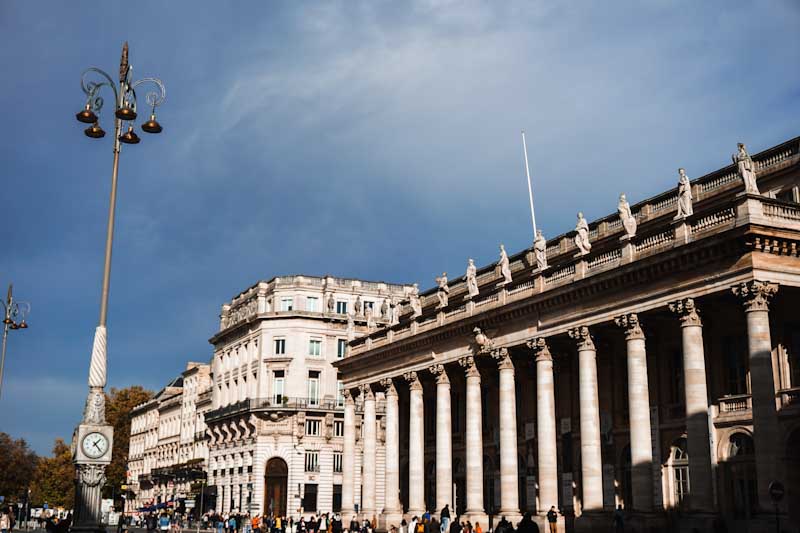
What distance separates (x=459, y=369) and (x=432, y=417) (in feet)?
31.9

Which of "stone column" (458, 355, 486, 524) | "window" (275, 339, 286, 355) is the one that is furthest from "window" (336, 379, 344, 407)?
"stone column" (458, 355, 486, 524)

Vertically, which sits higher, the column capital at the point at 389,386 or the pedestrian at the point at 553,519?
the column capital at the point at 389,386

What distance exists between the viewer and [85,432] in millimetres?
20891

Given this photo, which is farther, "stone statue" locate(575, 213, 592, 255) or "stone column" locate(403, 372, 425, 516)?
"stone column" locate(403, 372, 425, 516)

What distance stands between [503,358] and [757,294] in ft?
52.7

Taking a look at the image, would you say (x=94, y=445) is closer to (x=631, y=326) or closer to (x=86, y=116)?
(x=86, y=116)

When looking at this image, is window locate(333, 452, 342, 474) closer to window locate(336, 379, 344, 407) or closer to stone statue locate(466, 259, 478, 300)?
window locate(336, 379, 344, 407)

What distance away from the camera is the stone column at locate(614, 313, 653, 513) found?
3575 centimetres

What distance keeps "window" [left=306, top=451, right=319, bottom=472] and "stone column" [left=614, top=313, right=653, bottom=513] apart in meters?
50.3

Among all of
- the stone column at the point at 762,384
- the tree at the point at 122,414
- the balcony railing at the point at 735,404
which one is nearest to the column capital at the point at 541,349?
the balcony railing at the point at 735,404

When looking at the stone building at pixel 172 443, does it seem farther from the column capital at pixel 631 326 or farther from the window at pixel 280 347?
the column capital at pixel 631 326

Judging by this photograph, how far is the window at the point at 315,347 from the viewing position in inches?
3359

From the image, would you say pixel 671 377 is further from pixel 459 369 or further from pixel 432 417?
pixel 432 417

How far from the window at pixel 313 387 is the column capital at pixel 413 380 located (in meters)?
31.0
